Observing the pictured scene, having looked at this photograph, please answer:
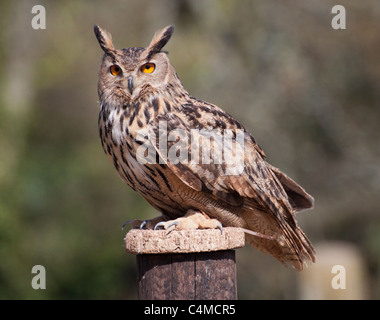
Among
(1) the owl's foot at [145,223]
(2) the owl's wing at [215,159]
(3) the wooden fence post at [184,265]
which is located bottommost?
(3) the wooden fence post at [184,265]

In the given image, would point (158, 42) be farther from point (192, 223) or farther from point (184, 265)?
point (184, 265)

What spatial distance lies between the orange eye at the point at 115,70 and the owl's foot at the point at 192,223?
0.94 m

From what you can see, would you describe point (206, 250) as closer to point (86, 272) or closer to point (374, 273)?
point (86, 272)

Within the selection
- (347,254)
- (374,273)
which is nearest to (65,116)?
(374,273)

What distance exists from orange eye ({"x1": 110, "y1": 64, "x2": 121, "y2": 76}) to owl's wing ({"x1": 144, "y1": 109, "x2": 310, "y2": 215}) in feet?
1.34

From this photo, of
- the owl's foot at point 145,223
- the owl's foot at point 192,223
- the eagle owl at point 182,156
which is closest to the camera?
the owl's foot at point 192,223

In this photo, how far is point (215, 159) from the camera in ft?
Result: 11.3

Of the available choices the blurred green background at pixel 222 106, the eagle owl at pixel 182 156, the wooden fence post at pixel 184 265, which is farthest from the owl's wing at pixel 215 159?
the blurred green background at pixel 222 106

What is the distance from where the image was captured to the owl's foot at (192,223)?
3.24 metres

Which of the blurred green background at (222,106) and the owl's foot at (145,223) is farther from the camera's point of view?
the blurred green background at (222,106)

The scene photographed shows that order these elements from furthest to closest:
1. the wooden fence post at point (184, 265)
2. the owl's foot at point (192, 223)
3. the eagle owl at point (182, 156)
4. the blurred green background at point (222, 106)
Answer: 1. the blurred green background at point (222, 106)
2. the eagle owl at point (182, 156)
3. the owl's foot at point (192, 223)
4. the wooden fence post at point (184, 265)

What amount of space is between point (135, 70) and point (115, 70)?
147mm

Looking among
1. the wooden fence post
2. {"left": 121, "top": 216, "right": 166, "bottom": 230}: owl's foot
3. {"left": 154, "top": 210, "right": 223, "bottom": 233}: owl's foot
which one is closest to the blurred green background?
{"left": 121, "top": 216, "right": 166, "bottom": 230}: owl's foot

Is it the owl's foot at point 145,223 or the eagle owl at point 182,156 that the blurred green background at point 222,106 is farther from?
the owl's foot at point 145,223
